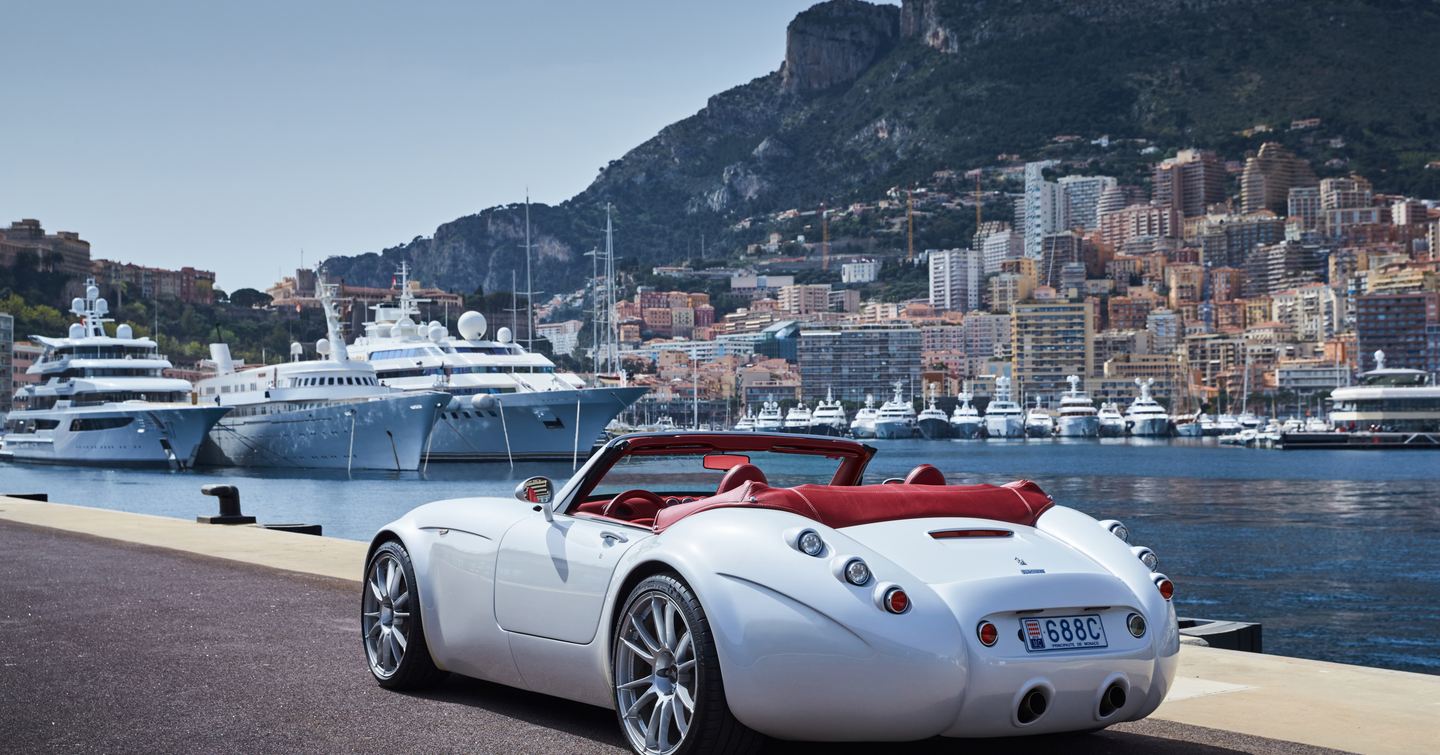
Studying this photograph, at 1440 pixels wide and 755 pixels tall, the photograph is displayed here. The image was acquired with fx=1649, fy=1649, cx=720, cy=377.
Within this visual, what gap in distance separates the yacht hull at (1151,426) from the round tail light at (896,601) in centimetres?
18357

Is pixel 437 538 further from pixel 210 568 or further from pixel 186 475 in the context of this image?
pixel 186 475

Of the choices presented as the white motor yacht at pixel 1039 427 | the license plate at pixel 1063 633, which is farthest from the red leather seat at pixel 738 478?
the white motor yacht at pixel 1039 427

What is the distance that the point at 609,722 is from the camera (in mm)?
6141

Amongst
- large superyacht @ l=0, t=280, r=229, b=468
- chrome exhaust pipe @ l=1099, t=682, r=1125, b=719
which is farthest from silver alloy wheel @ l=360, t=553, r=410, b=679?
large superyacht @ l=0, t=280, r=229, b=468

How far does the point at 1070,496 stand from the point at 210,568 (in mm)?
50124

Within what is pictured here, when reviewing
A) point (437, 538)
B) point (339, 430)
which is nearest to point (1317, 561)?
point (437, 538)

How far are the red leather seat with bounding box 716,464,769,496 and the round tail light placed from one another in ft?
3.14

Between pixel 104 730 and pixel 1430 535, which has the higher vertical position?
pixel 104 730

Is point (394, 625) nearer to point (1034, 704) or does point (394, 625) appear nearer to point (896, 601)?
point (896, 601)

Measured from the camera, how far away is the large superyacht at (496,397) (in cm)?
7994

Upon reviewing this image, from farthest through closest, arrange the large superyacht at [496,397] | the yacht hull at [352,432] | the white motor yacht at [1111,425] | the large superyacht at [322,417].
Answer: the white motor yacht at [1111,425], the large superyacht at [496,397], the large superyacht at [322,417], the yacht hull at [352,432]

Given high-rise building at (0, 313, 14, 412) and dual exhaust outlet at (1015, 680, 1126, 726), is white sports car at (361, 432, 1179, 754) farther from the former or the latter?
high-rise building at (0, 313, 14, 412)

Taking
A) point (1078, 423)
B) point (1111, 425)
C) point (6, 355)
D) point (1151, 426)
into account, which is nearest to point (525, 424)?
point (6, 355)

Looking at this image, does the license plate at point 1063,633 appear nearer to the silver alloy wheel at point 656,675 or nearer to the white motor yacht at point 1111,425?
the silver alloy wheel at point 656,675
